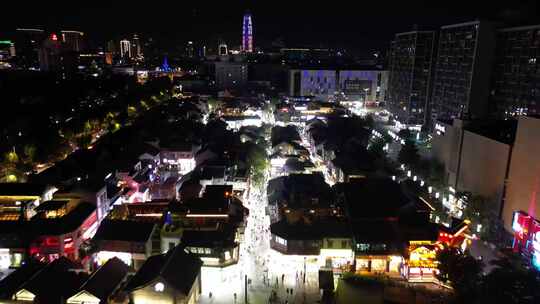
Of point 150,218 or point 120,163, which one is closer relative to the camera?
point 150,218

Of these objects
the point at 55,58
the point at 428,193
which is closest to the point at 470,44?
the point at 428,193

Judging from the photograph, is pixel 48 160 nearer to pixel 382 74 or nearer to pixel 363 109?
pixel 363 109

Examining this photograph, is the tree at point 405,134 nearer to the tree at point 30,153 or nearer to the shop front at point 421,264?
the shop front at point 421,264

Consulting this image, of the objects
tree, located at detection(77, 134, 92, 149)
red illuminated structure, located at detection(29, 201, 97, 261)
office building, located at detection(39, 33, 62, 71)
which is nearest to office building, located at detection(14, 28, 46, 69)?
office building, located at detection(39, 33, 62, 71)

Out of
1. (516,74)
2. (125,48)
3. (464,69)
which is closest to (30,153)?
(464,69)

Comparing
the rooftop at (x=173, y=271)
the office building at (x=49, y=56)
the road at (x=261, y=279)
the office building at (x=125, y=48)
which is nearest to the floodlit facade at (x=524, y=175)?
the road at (x=261, y=279)

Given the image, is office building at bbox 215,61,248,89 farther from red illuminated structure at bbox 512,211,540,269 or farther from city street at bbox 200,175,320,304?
red illuminated structure at bbox 512,211,540,269

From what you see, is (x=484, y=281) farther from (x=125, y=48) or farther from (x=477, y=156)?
(x=125, y=48)
